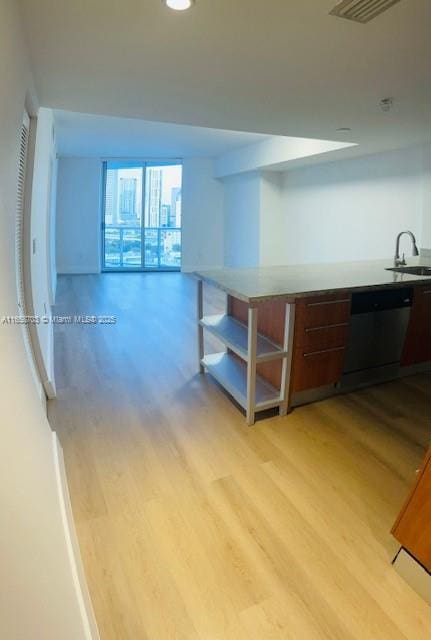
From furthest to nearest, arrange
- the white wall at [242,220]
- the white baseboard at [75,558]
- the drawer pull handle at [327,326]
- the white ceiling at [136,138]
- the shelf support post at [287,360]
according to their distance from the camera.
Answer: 1. the white wall at [242,220]
2. the white ceiling at [136,138]
3. the drawer pull handle at [327,326]
4. the shelf support post at [287,360]
5. the white baseboard at [75,558]

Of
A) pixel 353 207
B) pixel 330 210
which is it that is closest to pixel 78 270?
pixel 330 210

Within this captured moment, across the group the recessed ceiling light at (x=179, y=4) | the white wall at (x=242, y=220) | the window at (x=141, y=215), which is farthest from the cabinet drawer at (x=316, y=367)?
the window at (x=141, y=215)

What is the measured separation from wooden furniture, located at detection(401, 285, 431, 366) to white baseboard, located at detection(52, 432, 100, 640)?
2.80m

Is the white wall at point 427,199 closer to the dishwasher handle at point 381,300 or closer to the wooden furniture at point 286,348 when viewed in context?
the dishwasher handle at point 381,300

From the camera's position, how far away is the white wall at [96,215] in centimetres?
832

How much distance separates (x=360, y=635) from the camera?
4.29 feet

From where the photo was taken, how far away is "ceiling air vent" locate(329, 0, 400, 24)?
1.44 meters

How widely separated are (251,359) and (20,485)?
5.41 feet

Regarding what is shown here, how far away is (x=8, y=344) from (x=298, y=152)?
5.07m

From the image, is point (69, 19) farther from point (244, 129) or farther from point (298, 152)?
point (298, 152)

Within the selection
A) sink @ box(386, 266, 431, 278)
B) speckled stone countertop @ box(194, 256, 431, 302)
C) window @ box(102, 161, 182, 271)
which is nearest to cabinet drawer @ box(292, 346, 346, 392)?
speckled stone countertop @ box(194, 256, 431, 302)

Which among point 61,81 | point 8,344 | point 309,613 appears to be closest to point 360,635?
point 309,613

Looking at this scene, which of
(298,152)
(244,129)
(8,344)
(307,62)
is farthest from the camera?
(298,152)

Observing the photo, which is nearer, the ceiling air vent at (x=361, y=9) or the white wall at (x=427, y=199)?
the ceiling air vent at (x=361, y=9)
